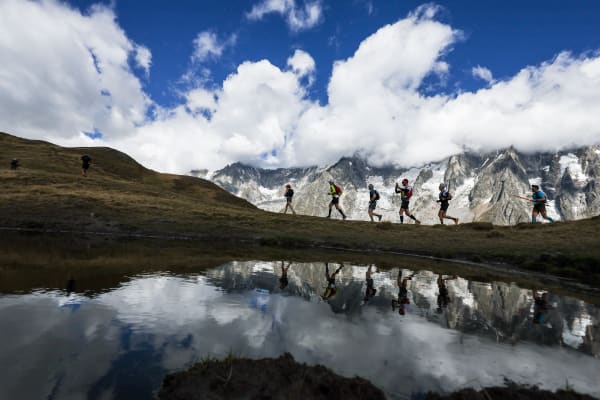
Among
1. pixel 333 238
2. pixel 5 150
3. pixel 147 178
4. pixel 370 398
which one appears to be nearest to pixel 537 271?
pixel 333 238

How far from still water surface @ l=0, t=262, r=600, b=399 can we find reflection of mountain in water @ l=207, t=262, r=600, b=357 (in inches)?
3.0

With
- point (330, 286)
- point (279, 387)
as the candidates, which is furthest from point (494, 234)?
point (279, 387)

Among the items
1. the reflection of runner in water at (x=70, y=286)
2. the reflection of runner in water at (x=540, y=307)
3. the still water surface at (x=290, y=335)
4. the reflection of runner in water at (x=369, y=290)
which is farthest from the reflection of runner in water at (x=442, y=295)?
the reflection of runner in water at (x=70, y=286)

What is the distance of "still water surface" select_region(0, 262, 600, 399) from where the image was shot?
20.8 ft

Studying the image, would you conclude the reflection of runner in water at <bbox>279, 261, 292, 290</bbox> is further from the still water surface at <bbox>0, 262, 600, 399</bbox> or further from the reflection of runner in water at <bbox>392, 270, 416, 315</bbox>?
the reflection of runner in water at <bbox>392, 270, 416, 315</bbox>

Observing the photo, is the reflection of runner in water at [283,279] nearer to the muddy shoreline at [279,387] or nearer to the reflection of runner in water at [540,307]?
the muddy shoreline at [279,387]

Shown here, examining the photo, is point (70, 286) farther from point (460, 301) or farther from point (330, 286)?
point (460, 301)

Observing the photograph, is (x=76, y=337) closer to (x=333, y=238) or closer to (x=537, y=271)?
(x=537, y=271)

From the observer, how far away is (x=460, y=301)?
13.4 m

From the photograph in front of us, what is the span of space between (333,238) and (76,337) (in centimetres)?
2726

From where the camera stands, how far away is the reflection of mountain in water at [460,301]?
1001cm

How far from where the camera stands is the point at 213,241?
3369cm

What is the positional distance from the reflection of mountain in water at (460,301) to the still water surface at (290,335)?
75 millimetres

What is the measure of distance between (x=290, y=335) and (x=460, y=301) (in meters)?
7.97
